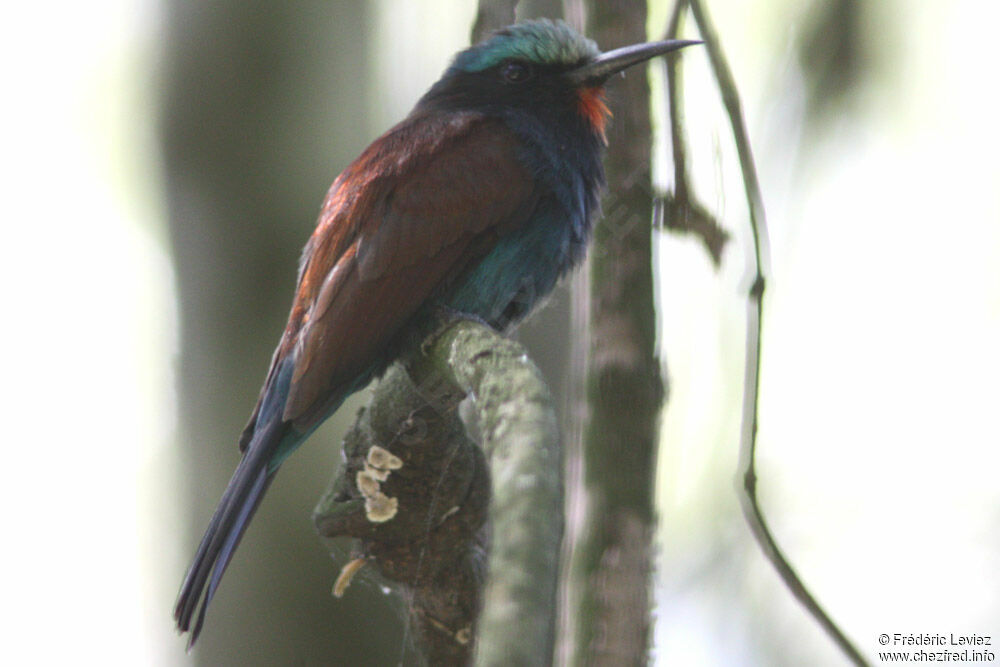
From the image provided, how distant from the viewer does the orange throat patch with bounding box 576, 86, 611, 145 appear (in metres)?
3.53

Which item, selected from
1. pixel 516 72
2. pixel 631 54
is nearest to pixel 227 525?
pixel 631 54

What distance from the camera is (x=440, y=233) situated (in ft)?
9.95

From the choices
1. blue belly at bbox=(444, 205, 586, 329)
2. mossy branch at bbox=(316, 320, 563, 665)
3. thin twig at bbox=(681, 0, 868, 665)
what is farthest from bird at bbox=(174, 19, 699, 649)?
thin twig at bbox=(681, 0, 868, 665)

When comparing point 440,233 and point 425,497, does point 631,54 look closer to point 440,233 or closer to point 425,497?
point 440,233

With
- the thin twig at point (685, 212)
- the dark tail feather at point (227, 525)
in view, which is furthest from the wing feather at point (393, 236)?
the thin twig at point (685, 212)

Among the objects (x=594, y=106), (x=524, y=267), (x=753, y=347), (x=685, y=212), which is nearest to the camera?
(x=753, y=347)

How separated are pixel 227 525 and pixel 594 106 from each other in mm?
1779

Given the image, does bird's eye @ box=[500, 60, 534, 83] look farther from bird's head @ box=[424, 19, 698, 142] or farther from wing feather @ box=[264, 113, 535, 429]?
wing feather @ box=[264, 113, 535, 429]

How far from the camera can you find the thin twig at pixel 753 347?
2.24 m

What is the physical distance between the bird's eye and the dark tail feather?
1452 millimetres

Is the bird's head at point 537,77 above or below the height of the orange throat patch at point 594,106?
above

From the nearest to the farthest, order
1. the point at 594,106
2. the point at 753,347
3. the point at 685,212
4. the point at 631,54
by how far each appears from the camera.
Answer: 1. the point at 753,347
2. the point at 685,212
3. the point at 631,54
4. the point at 594,106

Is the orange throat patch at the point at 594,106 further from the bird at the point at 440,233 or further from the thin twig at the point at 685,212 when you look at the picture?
the thin twig at the point at 685,212

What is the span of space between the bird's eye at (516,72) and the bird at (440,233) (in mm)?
18
